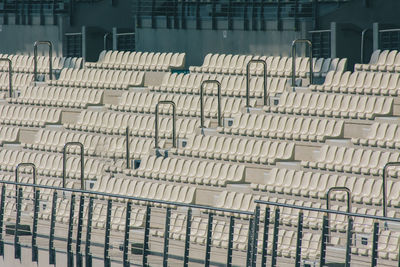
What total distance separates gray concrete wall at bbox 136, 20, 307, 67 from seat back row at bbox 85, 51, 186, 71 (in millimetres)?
387

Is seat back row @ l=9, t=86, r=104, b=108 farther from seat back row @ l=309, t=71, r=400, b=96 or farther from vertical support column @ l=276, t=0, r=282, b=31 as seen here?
A: seat back row @ l=309, t=71, r=400, b=96

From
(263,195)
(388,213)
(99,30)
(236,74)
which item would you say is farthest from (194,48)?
(388,213)

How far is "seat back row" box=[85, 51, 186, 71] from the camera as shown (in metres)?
20.0

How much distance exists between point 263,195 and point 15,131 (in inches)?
302

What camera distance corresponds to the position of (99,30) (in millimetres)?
23391

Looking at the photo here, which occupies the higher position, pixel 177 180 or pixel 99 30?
pixel 99 30

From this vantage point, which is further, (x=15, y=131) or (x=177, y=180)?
(x=15, y=131)

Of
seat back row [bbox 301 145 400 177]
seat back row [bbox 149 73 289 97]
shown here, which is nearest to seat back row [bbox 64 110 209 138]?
seat back row [bbox 149 73 289 97]

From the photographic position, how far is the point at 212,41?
20078 mm

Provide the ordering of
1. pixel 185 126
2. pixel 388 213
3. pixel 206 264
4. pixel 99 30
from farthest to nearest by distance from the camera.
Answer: pixel 99 30, pixel 185 126, pixel 388 213, pixel 206 264

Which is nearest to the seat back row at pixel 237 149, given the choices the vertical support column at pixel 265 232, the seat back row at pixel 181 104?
the seat back row at pixel 181 104

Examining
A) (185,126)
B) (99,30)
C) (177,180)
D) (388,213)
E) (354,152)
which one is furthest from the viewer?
(99,30)

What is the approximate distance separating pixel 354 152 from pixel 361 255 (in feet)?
9.02

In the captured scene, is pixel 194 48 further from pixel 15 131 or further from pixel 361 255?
pixel 361 255
